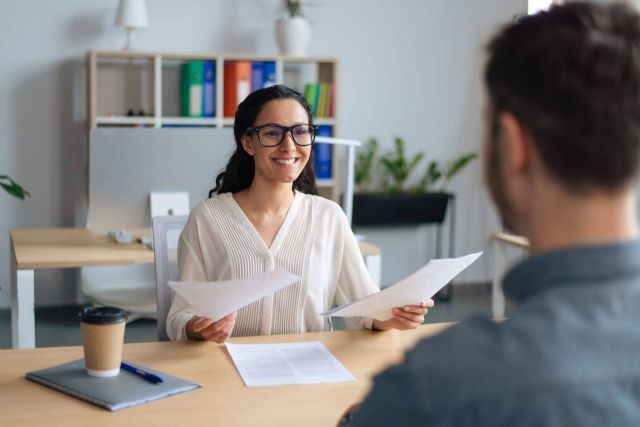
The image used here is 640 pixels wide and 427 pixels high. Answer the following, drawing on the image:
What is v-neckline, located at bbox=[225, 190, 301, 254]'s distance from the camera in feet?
7.80

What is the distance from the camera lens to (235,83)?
5242mm

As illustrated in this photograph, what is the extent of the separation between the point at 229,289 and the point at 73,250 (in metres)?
1.93

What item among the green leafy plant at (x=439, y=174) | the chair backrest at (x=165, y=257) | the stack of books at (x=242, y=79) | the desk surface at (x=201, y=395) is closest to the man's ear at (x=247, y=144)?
the chair backrest at (x=165, y=257)

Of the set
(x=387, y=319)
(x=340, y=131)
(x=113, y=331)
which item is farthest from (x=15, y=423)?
(x=340, y=131)

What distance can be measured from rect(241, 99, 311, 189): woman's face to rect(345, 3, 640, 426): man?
63.9 inches

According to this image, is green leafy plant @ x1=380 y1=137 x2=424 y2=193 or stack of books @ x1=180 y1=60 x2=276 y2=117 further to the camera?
green leafy plant @ x1=380 y1=137 x2=424 y2=193

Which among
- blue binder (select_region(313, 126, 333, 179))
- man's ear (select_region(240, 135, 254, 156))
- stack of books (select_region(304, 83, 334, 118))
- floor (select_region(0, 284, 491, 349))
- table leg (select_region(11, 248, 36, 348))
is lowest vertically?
floor (select_region(0, 284, 491, 349))

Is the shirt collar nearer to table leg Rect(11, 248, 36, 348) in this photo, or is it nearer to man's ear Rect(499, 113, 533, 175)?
man's ear Rect(499, 113, 533, 175)

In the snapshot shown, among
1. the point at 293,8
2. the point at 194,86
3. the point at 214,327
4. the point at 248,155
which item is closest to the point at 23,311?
the point at 248,155

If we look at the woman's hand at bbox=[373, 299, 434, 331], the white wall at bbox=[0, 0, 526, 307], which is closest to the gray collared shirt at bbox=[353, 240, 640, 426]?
the woman's hand at bbox=[373, 299, 434, 331]

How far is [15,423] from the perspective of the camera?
60.5 inches

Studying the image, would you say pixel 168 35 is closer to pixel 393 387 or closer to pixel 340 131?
pixel 340 131

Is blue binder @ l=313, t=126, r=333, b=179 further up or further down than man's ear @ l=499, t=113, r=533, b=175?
further down

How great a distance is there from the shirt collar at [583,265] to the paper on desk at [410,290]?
1.06 metres
